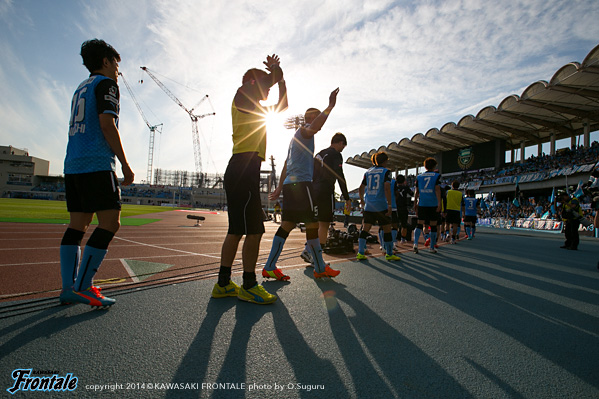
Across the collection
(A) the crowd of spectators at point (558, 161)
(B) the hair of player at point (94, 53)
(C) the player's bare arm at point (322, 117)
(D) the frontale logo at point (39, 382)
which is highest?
(A) the crowd of spectators at point (558, 161)

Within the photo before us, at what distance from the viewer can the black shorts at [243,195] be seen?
8.55 ft

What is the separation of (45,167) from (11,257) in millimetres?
122173

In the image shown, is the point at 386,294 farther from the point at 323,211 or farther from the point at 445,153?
the point at 445,153

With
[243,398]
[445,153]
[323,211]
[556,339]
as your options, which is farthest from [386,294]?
[445,153]

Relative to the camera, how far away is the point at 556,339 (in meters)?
1.85

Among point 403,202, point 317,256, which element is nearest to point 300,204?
point 317,256

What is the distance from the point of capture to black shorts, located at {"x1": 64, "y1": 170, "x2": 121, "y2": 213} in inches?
86.9

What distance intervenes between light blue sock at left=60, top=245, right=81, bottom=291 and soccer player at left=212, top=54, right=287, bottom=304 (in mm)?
1069

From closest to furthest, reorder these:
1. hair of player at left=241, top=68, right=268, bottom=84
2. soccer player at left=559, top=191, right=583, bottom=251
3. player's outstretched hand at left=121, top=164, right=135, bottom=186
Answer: player's outstretched hand at left=121, top=164, right=135, bottom=186, hair of player at left=241, top=68, right=268, bottom=84, soccer player at left=559, top=191, right=583, bottom=251

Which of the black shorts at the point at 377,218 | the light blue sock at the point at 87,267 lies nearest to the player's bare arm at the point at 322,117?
the light blue sock at the point at 87,267

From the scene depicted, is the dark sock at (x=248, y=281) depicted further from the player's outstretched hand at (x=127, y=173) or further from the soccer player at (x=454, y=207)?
the soccer player at (x=454, y=207)

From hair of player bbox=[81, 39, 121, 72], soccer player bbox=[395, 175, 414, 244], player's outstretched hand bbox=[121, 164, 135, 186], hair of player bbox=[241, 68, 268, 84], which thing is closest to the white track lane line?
player's outstretched hand bbox=[121, 164, 135, 186]

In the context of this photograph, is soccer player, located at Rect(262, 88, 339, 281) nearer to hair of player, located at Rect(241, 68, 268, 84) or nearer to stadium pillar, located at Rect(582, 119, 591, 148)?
hair of player, located at Rect(241, 68, 268, 84)

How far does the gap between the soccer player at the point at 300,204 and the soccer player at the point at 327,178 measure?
2.02 feet
